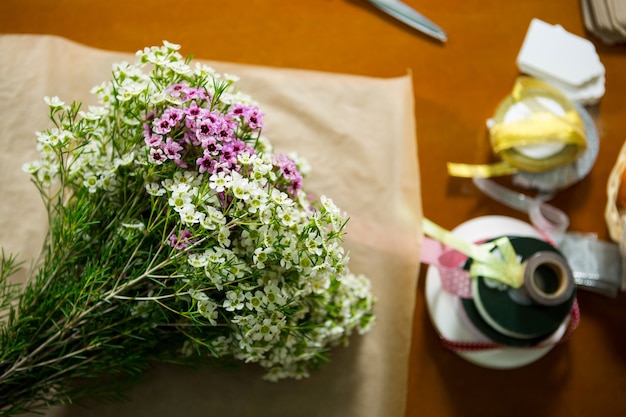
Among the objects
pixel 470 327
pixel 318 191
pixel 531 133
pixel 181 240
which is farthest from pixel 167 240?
pixel 531 133

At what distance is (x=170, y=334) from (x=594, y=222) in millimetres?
643

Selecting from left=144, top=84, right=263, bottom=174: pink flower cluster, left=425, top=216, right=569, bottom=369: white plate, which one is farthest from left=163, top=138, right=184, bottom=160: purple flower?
left=425, top=216, right=569, bottom=369: white plate

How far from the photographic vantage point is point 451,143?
34.1 inches

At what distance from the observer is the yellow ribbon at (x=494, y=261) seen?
0.69 meters

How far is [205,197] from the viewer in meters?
0.47

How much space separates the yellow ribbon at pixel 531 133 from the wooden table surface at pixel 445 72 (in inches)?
1.2

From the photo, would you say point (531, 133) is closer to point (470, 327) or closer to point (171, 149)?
point (470, 327)

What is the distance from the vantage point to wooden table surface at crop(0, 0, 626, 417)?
0.81 m

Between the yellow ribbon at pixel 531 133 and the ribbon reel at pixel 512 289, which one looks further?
the yellow ribbon at pixel 531 133

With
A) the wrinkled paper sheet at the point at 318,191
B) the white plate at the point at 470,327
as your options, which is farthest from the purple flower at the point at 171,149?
the white plate at the point at 470,327

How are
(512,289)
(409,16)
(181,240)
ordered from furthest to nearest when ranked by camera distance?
(409,16) < (512,289) < (181,240)

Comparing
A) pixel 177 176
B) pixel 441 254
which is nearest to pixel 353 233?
pixel 441 254

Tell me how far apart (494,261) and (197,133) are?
41cm

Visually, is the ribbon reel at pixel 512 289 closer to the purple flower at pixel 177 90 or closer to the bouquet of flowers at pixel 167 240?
the bouquet of flowers at pixel 167 240
